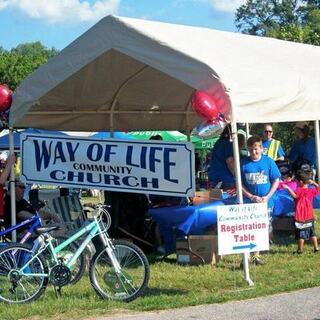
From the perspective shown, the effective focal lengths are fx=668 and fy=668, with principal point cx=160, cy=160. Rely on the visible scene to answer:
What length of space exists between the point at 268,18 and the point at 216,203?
6793 cm

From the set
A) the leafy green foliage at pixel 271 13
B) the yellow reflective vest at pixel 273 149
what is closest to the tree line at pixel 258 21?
the leafy green foliage at pixel 271 13


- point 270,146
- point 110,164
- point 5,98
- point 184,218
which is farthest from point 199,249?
point 270,146

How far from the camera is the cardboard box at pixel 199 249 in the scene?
9117 mm

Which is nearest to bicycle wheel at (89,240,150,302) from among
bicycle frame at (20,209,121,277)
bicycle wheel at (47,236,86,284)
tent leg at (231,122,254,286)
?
bicycle frame at (20,209,121,277)

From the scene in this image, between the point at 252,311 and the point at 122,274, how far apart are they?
1451 mm

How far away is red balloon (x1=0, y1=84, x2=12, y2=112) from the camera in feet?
28.9

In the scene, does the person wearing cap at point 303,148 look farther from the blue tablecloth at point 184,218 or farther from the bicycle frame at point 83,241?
the bicycle frame at point 83,241

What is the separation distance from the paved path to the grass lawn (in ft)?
0.60

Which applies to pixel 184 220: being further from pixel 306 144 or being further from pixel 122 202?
pixel 306 144

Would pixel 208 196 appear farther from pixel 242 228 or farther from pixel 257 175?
pixel 242 228

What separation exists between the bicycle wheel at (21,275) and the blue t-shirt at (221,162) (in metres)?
3.85

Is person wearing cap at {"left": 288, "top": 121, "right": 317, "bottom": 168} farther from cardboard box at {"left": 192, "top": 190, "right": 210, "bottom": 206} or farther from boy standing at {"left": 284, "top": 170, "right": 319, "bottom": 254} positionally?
cardboard box at {"left": 192, "top": 190, "right": 210, "bottom": 206}

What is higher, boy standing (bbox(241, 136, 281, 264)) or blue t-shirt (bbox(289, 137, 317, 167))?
blue t-shirt (bbox(289, 137, 317, 167))

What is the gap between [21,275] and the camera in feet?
23.4
